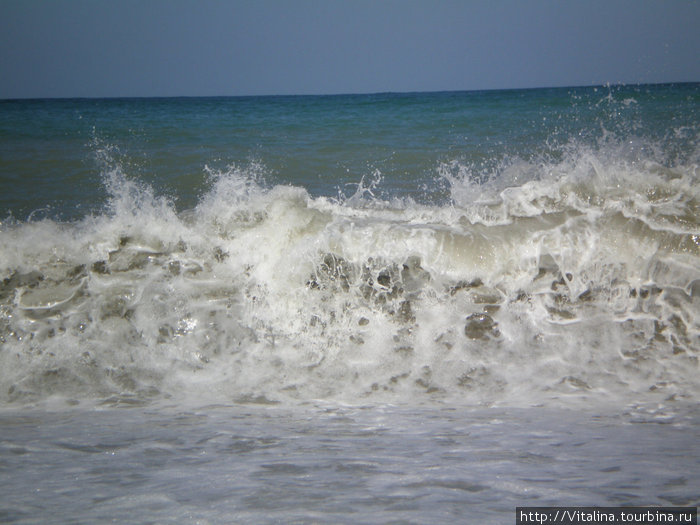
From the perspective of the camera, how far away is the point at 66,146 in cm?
952

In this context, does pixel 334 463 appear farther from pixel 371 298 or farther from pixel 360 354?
pixel 371 298

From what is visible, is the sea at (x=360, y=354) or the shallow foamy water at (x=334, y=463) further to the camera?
the sea at (x=360, y=354)

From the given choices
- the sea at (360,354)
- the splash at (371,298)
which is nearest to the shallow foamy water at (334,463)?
the sea at (360,354)

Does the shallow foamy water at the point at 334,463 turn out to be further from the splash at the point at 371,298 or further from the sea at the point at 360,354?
the splash at the point at 371,298

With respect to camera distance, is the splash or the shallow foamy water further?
the splash

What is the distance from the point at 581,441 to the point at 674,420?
538 millimetres

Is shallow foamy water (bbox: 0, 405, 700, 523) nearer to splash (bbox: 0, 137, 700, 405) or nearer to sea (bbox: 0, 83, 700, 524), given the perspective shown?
sea (bbox: 0, 83, 700, 524)

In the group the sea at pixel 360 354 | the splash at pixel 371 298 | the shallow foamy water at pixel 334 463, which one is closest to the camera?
the shallow foamy water at pixel 334 463

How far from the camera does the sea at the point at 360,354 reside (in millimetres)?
1577

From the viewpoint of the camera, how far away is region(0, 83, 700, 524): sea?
158 cm

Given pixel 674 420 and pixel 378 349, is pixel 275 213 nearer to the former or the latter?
pixel 378 349

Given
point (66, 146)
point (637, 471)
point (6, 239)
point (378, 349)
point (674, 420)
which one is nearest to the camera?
point (637, 471)

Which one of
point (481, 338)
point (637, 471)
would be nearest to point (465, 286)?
point (481, 338)

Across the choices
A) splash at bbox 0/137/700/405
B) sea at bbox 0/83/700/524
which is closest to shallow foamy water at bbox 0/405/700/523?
sea at bbox 0/83/700/524
